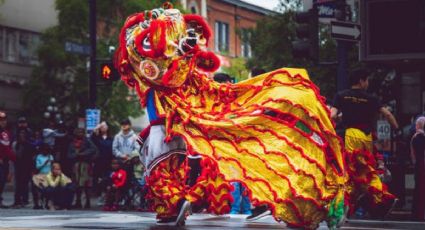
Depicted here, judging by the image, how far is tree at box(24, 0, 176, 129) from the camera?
4259cm

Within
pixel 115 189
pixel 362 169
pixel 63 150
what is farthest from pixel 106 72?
pixel 362 169

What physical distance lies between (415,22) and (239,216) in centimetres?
977

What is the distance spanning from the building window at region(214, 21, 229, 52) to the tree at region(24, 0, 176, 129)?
72.8 feet

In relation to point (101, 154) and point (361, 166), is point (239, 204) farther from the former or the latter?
point (101, 154)

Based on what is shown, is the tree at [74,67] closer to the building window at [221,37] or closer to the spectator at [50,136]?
the spectator at [50,136]

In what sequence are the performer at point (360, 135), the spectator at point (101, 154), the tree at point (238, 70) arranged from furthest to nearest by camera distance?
1. the tree at point (238, 70)
2. the spectator at point (101, 154)
3. the performer at point (360, 135)

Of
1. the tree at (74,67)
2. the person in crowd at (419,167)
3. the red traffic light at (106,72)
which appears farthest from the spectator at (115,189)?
the tree at (74,67)

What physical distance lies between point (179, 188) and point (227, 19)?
189 feet

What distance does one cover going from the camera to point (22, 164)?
21047 millimetres

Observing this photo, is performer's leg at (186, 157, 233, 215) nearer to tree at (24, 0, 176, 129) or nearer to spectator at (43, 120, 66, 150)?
spectator at (43, 120, 66, 150)

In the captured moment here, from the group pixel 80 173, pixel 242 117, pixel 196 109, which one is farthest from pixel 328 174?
pixel 80 173

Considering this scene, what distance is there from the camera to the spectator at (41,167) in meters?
20.0

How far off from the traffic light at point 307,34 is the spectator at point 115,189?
387cm

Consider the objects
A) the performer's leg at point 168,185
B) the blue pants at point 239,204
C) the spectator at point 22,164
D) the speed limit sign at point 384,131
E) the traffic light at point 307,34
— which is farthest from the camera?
the speed limit sign at point 384,131
